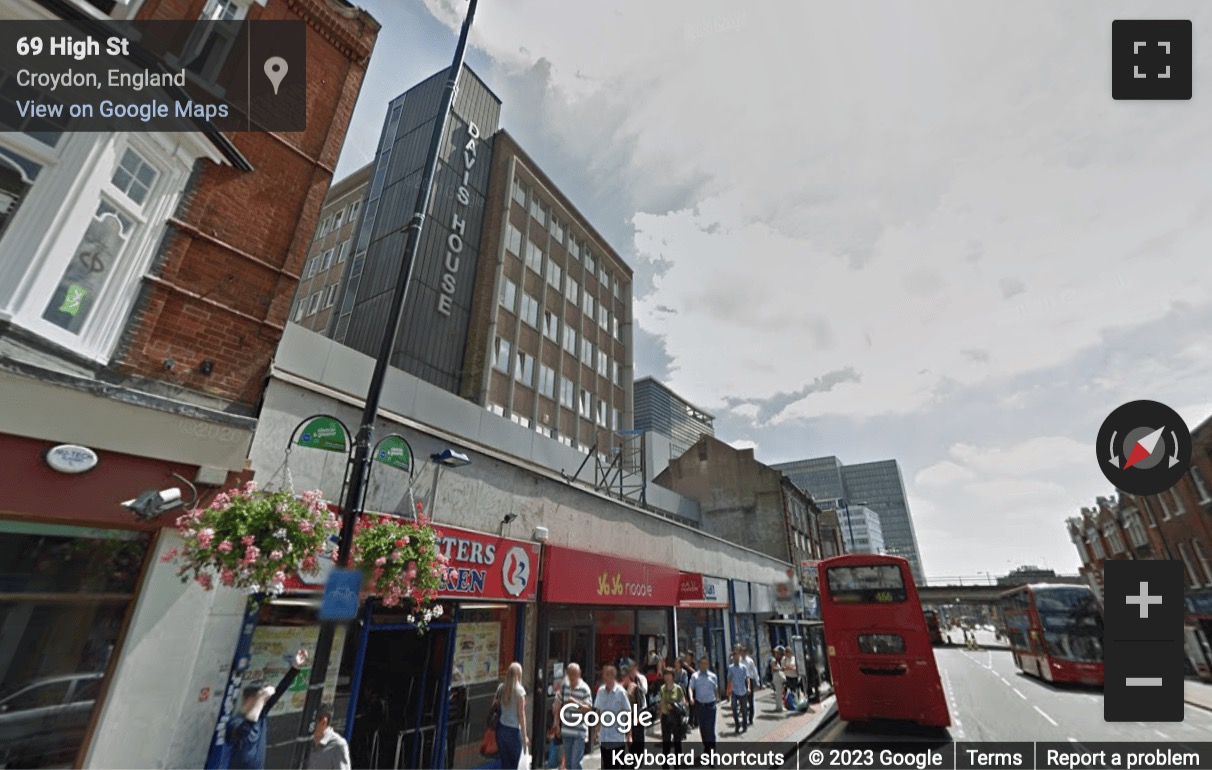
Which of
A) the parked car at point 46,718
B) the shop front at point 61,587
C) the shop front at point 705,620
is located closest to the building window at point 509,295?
the shop front at point 705,620

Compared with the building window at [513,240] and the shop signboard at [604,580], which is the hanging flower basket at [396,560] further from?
the building window at [513,240]

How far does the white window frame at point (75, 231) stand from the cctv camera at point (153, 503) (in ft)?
5.98

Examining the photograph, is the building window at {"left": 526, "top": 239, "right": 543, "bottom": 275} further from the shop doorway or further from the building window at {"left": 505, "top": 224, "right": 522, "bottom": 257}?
the shop doorway

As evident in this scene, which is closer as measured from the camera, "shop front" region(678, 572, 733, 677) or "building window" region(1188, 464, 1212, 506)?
"shop front" region(678, 572, 733, 677)

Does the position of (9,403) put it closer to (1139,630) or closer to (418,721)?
(418,721)

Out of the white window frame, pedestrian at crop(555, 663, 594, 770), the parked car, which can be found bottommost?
pedestrian at crop(555, 663, 594, 770)

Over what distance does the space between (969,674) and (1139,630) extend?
26440mm

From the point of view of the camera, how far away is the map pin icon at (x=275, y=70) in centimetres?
873

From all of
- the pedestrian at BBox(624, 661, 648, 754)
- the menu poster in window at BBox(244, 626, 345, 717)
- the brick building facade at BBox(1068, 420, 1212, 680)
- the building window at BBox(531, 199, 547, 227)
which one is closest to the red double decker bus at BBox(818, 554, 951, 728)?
the pedestrian at BBox(624, 661, 648, 754)

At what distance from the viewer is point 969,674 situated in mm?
26672

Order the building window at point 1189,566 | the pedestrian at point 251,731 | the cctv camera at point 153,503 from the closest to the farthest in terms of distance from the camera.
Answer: the pedestrian at point 251,731
the cctv camera at point 153,503
the building window at point 1189,566

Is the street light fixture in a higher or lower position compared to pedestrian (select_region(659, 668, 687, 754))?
higher

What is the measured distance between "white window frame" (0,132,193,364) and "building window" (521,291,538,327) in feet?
59.0

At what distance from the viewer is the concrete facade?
94.4 feet
